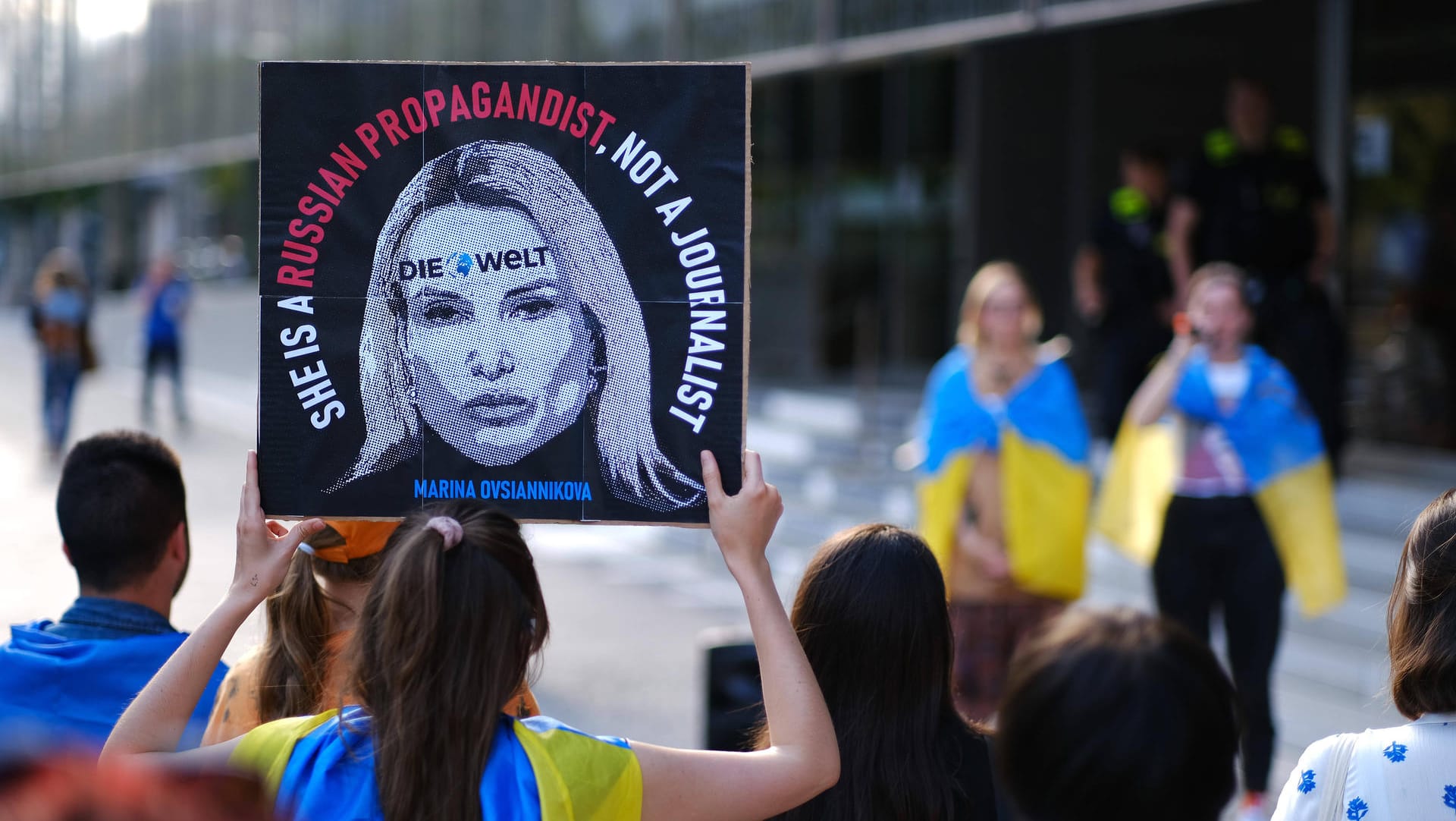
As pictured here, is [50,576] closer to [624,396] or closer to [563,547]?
[563,547]

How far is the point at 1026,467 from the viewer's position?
568 cm

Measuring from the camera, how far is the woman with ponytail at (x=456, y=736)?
1875mm

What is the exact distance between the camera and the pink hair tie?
6.34ft

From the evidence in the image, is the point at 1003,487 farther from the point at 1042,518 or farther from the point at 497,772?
the point at 497,772

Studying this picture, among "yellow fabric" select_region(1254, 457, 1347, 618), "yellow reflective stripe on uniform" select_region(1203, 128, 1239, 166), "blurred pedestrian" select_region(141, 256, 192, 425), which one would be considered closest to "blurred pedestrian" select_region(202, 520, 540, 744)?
"yellow fabric" select_region(1254, 457, 1347, 618)

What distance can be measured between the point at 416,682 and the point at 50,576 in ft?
27.9

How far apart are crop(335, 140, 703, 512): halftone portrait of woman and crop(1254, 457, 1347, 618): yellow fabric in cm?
371

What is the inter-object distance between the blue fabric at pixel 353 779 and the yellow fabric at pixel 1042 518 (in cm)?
394

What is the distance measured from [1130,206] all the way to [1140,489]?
12.3 ft

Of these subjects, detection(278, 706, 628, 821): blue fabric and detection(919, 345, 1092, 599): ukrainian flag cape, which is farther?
detection(919, 345, 1092, 599): ukrainian flag cape

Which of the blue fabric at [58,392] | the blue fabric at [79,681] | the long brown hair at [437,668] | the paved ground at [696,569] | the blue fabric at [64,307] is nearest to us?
the long brown hair at [437,668]

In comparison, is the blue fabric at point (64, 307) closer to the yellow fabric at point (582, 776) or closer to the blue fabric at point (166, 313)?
the blue fabric at point (166, 313)

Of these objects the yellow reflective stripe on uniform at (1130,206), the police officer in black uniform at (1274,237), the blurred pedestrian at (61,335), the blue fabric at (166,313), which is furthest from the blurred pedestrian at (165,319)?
the police officer in black uniform at (1274,237)

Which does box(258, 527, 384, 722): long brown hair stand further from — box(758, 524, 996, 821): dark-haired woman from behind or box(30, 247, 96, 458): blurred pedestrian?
box(30, 247, 96, 458): blurred pedestrian
